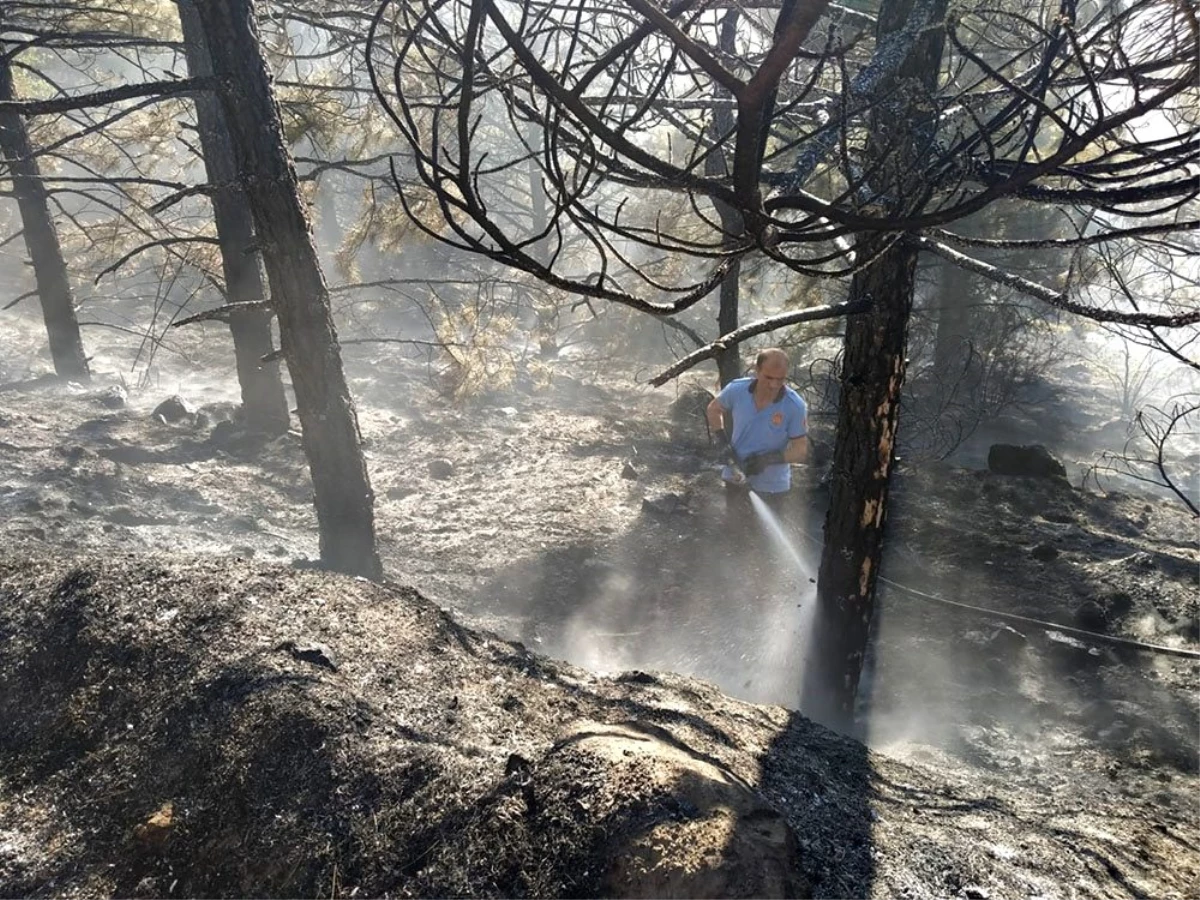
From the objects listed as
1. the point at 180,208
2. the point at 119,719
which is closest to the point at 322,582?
the point at 119,719

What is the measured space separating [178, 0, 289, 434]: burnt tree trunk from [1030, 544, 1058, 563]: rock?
7291 millimetres

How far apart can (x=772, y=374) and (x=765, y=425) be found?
45 centimetres

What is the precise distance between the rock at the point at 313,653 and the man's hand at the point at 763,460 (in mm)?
3781

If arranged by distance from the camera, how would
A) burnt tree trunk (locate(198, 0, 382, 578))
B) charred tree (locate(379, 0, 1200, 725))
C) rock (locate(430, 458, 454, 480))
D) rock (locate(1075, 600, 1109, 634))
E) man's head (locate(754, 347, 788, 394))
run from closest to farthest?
charred tree (locate(379, 0, 1200, 725)) → burnt tree trunk (locate(198, 0, 382, 578)) → rock (locate(1075, 600, 1109, 634)) → man's head (locate(754, 347, 788, 394)) → rock (locate(430, 458, 454, 480))

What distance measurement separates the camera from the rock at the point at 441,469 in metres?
9.38

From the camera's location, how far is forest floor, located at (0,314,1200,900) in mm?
2396

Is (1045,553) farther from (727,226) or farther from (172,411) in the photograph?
(172,411)

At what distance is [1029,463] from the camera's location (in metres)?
8.94

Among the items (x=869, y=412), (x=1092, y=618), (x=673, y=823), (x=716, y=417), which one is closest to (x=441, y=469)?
(x=716, y=417)

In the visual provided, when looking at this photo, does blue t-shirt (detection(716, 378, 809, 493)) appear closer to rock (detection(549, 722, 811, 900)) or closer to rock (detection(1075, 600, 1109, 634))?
rock (detection(1075, 600, 1109, 634))

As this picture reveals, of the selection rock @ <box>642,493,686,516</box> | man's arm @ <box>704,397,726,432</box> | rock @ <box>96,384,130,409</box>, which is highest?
man's arm @ <box>704,397,726,432</box>

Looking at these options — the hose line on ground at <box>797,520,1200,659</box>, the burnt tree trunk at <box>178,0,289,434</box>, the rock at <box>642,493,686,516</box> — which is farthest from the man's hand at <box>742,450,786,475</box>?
the burnt tree trunk at <box>178,0,289,434</box>

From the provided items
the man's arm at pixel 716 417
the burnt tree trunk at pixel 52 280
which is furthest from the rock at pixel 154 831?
the burnt tree trunk at pixel 52 280

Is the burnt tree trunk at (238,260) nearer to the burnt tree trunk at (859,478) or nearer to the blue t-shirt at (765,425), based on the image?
the blue t-shirt at (765,425)
